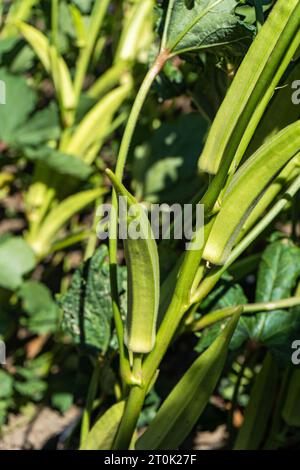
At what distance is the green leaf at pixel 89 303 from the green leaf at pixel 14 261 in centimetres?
26

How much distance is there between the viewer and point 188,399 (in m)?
0.79

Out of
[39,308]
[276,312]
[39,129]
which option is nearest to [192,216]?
[276,312]

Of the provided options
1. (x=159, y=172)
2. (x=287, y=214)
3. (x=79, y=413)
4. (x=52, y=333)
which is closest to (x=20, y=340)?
(x=52, y=333)

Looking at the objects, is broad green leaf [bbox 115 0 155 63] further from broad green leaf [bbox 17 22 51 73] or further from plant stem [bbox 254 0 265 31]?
plant stem [bbox 254 0 265 31]

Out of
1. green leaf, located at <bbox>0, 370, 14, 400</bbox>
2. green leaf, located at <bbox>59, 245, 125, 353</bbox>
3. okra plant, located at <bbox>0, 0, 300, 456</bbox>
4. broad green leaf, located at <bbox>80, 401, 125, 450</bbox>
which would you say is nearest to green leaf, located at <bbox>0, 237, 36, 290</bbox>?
okra plant, located at <bbox>0, 0, 300, 456</bbox>

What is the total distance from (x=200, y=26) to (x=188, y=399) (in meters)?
0.41

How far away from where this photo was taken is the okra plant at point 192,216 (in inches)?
27.2

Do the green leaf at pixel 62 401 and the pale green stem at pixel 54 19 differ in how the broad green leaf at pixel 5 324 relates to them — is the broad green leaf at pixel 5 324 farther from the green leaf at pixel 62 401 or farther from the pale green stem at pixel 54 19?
the pale green stem at pixel 54 19

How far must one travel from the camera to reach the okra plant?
692 millimetres

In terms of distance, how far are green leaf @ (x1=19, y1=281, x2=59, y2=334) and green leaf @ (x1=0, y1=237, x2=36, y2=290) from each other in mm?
26

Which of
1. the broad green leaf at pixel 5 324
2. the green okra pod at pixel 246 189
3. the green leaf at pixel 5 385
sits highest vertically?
the green okra pod at pixel 246 189

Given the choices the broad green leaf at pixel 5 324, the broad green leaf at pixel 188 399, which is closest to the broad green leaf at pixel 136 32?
the broad green leaf at pixel 5 324

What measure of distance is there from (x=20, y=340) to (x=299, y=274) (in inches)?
24.7

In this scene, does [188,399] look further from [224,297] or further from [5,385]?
[5,385]
